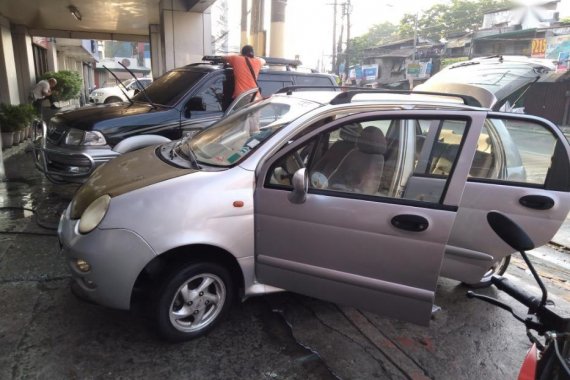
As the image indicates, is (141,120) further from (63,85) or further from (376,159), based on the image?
(63,85)

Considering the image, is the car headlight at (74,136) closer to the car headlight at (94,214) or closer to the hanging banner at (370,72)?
the car headlight at (94,214)

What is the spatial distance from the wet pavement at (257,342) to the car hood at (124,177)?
0.84 meters

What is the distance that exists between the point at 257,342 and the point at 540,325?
1.87 metres

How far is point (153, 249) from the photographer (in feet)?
8.31

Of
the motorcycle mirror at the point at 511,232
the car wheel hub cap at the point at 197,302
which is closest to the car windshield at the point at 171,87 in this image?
the car wheel hub cap at the point at 197,302

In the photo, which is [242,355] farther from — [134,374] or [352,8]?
[352,8]

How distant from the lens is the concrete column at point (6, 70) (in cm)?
1109

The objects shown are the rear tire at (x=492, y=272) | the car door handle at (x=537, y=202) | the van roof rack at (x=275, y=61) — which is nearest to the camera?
the car door handle at (x=537, y=202)

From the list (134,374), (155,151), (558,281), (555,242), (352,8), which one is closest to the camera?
(134,374)

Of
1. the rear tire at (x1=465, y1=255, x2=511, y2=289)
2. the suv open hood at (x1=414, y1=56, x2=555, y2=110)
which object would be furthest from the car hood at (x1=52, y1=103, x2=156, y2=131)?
the rear tire at (x1=465, y1=255, x2=511, y2=289)

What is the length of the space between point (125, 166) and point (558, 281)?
4.38 metres

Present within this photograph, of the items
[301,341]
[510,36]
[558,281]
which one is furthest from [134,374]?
[510,36]

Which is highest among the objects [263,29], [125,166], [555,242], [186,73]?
[263,29]

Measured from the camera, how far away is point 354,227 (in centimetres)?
265
